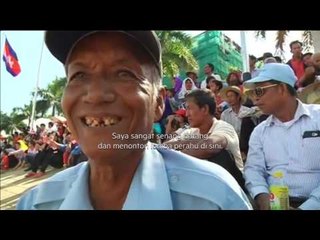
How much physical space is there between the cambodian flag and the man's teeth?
0.74 meters

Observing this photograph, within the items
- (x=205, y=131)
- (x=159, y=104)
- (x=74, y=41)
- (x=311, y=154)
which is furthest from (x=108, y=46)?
(x=311, y=154)

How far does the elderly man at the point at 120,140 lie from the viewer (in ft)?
4.91

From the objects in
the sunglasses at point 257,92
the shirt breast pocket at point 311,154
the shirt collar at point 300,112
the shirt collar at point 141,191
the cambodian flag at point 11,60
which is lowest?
the shirt collar at point 141,191

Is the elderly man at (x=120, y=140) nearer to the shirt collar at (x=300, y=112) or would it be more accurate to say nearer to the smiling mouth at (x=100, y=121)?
the smiling mouth at (x=100, y=121)

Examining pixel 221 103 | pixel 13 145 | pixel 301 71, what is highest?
pixel 301 71

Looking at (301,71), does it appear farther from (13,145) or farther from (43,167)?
(13,145)

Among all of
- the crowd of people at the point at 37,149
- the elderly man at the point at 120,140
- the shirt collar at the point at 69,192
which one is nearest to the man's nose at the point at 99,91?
the elderly man at the point at 120,140

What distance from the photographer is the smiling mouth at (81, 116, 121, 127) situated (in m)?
1.67

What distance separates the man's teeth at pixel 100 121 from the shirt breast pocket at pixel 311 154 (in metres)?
1.04

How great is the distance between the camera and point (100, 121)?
1708 mm

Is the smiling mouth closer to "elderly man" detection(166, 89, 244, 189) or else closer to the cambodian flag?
"elderly man" detection(166, 89, 244, 189)
